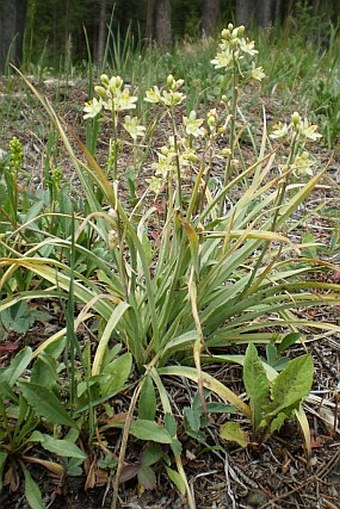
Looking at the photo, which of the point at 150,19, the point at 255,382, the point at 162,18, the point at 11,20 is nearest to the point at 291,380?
the point at 255,382

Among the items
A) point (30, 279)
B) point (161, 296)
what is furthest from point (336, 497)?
point (30, 279)

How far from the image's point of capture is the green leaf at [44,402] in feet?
3.68

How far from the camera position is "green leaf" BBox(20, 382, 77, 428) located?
1123 millimetres

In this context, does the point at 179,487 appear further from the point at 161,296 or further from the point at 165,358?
the point at 161,296

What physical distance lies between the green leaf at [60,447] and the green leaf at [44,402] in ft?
0.12

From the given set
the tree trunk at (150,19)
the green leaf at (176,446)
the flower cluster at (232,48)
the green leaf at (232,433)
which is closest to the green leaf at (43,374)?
the green leaf at (176,446)

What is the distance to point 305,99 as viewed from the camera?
3.25m

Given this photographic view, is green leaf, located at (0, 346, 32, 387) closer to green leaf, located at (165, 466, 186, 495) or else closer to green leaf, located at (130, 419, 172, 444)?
green leaf, located at (130, 419, 172, 444)

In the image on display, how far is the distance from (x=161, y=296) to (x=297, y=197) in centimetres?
44

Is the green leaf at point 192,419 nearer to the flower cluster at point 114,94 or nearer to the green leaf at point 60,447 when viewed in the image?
the green leaf at point 60,447

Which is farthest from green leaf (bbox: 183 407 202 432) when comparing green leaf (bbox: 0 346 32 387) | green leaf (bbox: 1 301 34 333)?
green leaf (bbox: 1 301 34 333)

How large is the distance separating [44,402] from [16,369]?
146 mm

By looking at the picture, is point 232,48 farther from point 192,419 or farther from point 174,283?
point 192,419

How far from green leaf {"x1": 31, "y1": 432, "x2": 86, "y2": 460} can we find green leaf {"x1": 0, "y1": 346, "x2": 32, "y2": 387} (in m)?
0.16
